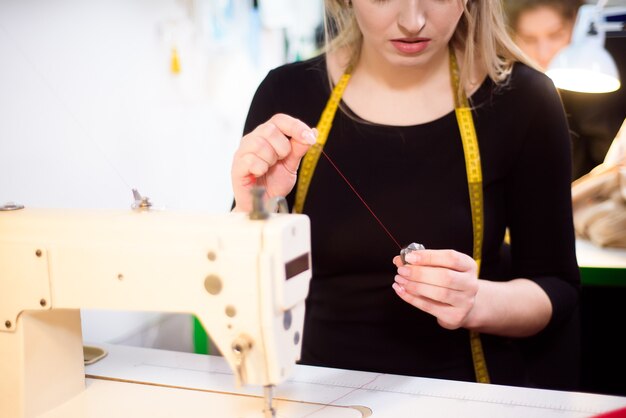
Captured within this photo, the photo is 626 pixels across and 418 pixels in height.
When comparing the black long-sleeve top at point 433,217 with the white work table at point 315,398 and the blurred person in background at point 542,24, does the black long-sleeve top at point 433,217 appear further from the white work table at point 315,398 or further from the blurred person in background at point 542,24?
the blurred person in background at point 542,24

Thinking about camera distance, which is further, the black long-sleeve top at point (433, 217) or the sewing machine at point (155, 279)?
the black long-sleeve top at point (433, 217)

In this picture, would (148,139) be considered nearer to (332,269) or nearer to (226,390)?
(332,269)

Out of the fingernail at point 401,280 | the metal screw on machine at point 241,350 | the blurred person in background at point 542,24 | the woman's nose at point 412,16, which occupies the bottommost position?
the metal screw on machine at point 241,350

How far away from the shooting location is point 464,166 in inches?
50.3

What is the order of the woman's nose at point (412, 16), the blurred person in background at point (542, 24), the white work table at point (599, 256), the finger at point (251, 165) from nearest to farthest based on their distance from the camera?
the finger at point (251, 165) < the woman's nose at point (412, 16) < the white work table at point (599, 256) < the blurred person in background at point (542, 24)

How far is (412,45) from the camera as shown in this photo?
46.0 inches

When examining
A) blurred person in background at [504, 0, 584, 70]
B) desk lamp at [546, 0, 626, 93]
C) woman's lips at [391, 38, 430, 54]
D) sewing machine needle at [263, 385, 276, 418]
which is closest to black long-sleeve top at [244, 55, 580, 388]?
woman's lips at [391, 38, 430, 54]

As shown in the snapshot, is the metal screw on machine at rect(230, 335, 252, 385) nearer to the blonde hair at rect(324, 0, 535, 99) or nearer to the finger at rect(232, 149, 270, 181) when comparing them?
the finger at rect(232, 149, 270, 181)

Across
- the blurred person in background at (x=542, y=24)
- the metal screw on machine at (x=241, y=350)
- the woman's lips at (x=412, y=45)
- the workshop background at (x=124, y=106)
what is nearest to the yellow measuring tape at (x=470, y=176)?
the woman's lips at (x=412, y=45)

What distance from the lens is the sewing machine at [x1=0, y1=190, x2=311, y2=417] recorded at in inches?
31.0

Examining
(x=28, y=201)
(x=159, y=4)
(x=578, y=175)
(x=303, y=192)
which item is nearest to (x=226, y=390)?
(x=303, y=192)

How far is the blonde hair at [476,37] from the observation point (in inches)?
51.0

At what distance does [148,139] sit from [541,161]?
0.91 m

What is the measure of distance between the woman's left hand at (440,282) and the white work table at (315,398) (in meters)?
0.10
